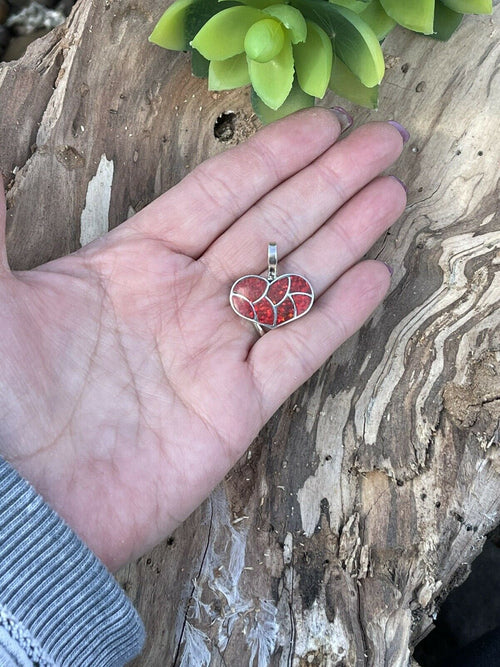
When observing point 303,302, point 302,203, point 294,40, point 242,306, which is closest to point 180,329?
point 242,306

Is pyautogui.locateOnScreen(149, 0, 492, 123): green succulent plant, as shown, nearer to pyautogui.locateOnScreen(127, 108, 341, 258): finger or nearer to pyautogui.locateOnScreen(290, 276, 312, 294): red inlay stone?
pyautogui.locateOnScreen(127, 108, 341, 258): finger

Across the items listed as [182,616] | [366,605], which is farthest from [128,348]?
[366,605]

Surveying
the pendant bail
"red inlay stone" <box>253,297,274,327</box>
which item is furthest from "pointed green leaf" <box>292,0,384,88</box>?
"red inlay stone" <box>253,297,274,327</box>

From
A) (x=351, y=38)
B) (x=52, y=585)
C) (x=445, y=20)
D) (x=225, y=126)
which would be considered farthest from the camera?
(x=225, y=126)

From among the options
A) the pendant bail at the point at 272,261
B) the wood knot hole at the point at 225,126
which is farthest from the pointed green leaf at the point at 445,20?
the pendant bail at the point at 272,261

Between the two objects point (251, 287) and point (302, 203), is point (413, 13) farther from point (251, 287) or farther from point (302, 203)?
point (251, 287)

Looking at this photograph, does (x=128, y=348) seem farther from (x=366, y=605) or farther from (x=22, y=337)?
(x=366, y=605)
